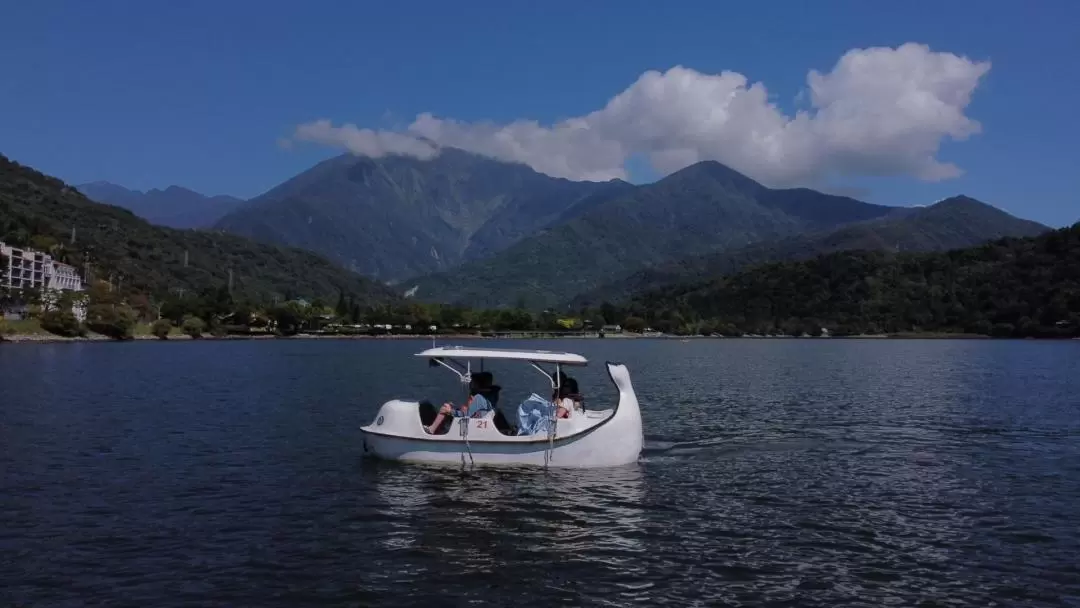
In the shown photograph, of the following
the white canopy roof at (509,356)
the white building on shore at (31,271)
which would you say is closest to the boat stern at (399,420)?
the white canopy roof at (509,356)

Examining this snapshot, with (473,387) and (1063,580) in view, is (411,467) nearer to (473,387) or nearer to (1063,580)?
(473,387)

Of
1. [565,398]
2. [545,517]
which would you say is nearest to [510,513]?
[545,517]

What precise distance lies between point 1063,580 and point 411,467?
1836cm

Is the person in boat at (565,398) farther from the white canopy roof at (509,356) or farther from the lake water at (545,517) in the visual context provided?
the lake water at (545,517)

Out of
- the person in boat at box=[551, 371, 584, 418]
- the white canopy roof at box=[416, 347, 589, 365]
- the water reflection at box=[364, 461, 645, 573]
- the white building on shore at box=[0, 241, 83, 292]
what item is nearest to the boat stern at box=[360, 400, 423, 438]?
the water reflection at box=[364, 461, 645, 573]

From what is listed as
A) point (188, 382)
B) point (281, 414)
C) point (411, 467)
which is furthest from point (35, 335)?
point (411, 467)

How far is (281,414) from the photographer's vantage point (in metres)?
43.6

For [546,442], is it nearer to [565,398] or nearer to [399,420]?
[565,398]

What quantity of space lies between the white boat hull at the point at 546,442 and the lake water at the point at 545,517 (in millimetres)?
754

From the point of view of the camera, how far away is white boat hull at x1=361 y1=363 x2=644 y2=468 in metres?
26.4

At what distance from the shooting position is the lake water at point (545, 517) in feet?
52.1

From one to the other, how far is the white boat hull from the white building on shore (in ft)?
531

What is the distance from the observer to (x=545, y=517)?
831 inches

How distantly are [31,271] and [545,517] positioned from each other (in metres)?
193
